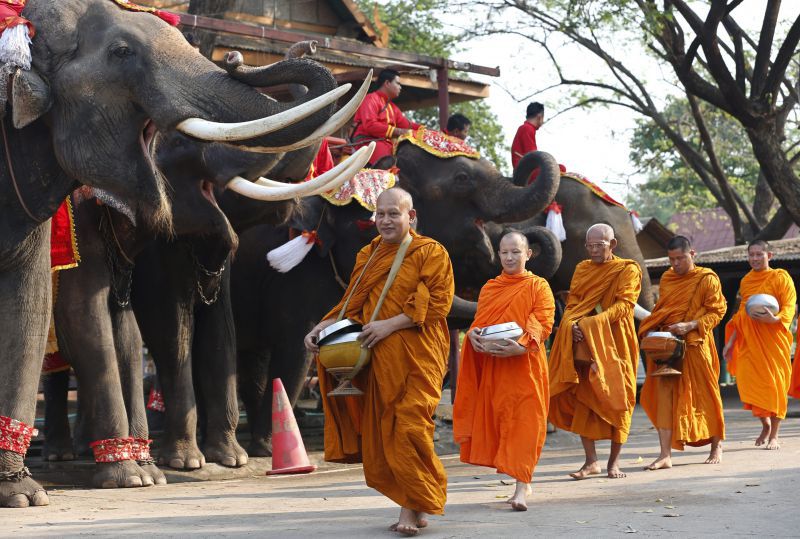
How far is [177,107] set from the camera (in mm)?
6770

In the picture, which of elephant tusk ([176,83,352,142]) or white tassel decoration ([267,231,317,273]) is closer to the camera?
elephant tusk ([176,83,352,142])

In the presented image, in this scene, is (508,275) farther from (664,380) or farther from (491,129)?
(491,129)

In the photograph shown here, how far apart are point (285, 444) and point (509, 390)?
2362 mm

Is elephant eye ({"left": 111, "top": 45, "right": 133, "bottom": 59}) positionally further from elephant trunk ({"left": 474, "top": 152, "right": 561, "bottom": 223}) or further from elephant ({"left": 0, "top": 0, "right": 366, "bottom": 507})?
elephant trunk ({"left": 474, "top": 152, "right": 561, "bottom": 223})

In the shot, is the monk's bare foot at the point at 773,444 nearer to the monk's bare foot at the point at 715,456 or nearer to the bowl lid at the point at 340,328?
the monk's bare foot at the point at 715,456

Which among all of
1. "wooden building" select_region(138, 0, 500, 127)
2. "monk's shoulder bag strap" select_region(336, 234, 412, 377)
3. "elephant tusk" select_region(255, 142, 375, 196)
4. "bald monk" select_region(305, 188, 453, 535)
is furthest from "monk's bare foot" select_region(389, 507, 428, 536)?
"wooden building" select_region(138, 0, 500, 127)

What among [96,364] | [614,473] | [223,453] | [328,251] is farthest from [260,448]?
[614,473]

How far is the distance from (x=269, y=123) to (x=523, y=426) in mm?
2307

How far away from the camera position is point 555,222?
12.6 metres

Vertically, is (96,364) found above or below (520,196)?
below

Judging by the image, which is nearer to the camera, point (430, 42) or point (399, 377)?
point (399, 377)

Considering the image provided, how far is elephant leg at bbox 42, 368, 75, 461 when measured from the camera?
9914 millimetres

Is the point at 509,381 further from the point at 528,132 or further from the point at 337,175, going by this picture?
the point at 528,132

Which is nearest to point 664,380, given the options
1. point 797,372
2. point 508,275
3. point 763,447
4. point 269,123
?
point 763,447
